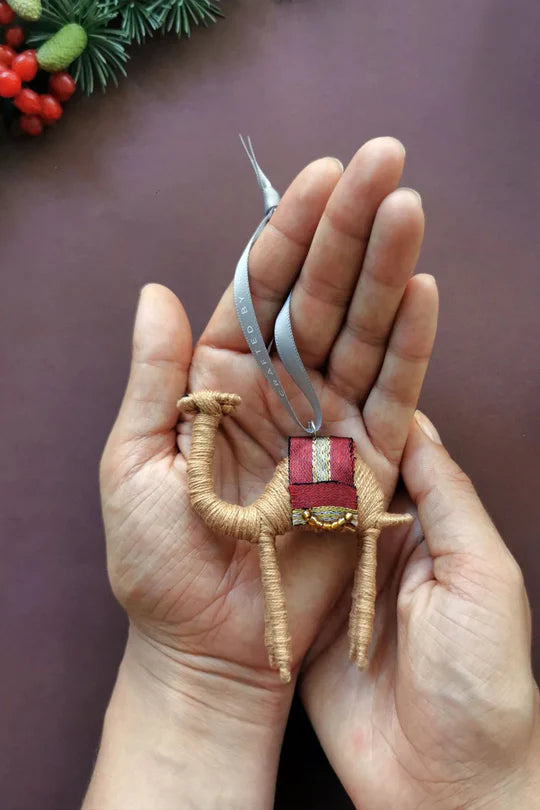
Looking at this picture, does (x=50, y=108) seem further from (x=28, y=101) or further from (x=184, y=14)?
(x=184, y=14)

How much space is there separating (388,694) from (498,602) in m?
0.26

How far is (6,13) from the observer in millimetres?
1402

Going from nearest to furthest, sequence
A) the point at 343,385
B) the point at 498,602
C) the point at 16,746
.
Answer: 1. the point at 498,602
2. the point at 343,385
3. the point at 16,746

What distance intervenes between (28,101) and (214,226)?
17.2 inches

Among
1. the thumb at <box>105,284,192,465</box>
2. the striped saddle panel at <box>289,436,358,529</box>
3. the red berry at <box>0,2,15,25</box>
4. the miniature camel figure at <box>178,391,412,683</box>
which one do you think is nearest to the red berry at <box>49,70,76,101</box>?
the red berry at <box>0,2,15,25</box>

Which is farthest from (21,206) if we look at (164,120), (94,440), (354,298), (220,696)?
(220,696)

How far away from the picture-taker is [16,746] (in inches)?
55.7

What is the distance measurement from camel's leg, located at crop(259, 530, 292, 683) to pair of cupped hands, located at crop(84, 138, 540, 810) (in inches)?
4.4

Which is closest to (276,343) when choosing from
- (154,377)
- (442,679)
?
(154,377)

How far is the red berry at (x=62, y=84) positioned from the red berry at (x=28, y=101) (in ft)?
0.15

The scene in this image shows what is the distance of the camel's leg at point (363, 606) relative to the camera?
1.09m

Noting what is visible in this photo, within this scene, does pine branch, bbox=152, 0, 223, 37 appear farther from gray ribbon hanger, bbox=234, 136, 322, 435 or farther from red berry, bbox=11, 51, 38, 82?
gray ribbon hanger, bbox=234, 136, 322, 435

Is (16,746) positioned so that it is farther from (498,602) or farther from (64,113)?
(64,113)

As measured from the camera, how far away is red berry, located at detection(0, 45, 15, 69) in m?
1.39
